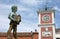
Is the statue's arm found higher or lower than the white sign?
higher

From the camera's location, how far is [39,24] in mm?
42406

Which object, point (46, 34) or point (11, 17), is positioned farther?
point (46, 34)

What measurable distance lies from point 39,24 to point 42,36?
2583 millimetres

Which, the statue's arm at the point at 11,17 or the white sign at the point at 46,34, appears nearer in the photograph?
the statue's arm at the point at 11,17

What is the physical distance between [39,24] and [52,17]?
3.13m

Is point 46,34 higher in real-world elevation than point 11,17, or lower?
lower

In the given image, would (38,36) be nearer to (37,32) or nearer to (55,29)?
(37,32)

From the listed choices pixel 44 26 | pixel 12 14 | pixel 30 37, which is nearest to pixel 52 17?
pixel 44 26

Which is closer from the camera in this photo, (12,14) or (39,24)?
(12,14)

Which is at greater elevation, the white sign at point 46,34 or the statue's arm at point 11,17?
the statue's arm at point 11,17

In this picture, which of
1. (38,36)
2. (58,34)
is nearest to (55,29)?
(58,34)

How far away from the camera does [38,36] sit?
138 ft

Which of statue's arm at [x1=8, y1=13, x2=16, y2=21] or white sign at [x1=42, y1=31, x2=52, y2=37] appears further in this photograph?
white sign at [x1=42, y1=31, x2=52, y2=37]

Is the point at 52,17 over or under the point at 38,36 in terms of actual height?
over
